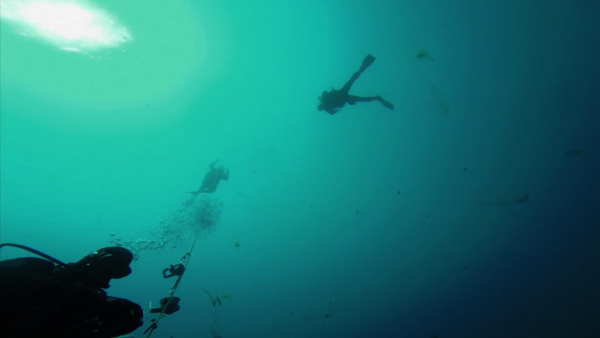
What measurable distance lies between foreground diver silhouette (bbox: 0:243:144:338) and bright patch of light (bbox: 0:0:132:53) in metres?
13.1

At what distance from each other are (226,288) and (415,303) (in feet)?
74.8

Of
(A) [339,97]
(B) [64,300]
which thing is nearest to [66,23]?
(A) [339,97]

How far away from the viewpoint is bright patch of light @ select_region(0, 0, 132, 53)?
10.2 meters

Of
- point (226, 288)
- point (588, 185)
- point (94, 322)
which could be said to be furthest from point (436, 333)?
point (94, 322)

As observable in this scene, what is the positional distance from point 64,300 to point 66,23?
572 inches

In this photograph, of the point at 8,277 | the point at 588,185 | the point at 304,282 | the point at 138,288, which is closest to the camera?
the point at 8,277

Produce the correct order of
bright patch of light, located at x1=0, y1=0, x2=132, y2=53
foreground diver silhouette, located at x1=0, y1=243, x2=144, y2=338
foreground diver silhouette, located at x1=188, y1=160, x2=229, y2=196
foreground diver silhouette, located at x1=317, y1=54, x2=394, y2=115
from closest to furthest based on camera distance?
foreground diver silhouette, located at x1=0, y1=243, x2=144, y2=338 < foreground diver silhouette, located at x1=317, y1=54, x2=394, y2=115 < bright patch of light, located at x1=0, y1=0, x2=132, y2=53 < foreground diver silhouette, located at x1=188, y1=160, x2=229, y2=196

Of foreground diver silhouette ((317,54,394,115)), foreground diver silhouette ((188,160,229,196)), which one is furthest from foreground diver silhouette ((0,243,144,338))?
foreground diver silhouette ((188,160,229,196))

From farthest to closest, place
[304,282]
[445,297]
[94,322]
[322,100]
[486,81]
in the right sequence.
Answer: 1. [304,282]
2. [445,297]
3. [486,81]
4. [322,100]
5. [94,322]

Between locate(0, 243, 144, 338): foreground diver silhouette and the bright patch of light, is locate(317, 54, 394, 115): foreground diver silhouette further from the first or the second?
the bright patch of light

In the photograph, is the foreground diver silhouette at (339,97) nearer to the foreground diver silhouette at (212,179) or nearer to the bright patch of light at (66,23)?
the foreground diver silhouette at (212,179)

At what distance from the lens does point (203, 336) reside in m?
25.7

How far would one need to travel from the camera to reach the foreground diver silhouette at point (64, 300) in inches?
90.2

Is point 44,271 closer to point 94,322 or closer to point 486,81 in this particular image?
point 94,322
